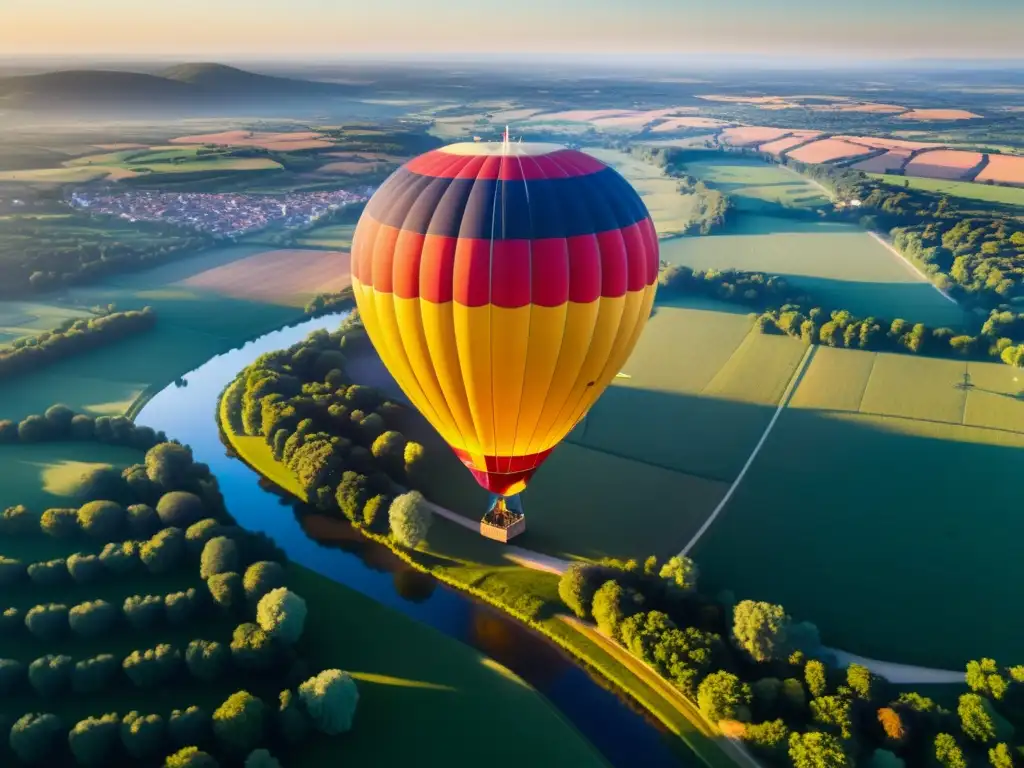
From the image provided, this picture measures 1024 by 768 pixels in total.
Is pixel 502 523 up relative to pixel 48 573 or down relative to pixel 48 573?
up

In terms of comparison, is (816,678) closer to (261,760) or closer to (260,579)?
(261,760)

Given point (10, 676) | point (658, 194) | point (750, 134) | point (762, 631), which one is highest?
point (750, 134)

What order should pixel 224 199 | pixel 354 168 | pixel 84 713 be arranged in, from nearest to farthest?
pixel 84 713
pixel 224 199
pixel 354 168

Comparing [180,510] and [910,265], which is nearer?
[180,510]

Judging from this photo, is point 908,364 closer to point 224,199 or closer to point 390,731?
point 390,731

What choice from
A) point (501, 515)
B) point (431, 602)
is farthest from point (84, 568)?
point (501, 515)

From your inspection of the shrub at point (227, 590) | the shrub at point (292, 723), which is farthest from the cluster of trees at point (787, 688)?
the shrub at point (227, 590)

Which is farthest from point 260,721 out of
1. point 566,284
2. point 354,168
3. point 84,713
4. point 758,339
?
point 354,168
